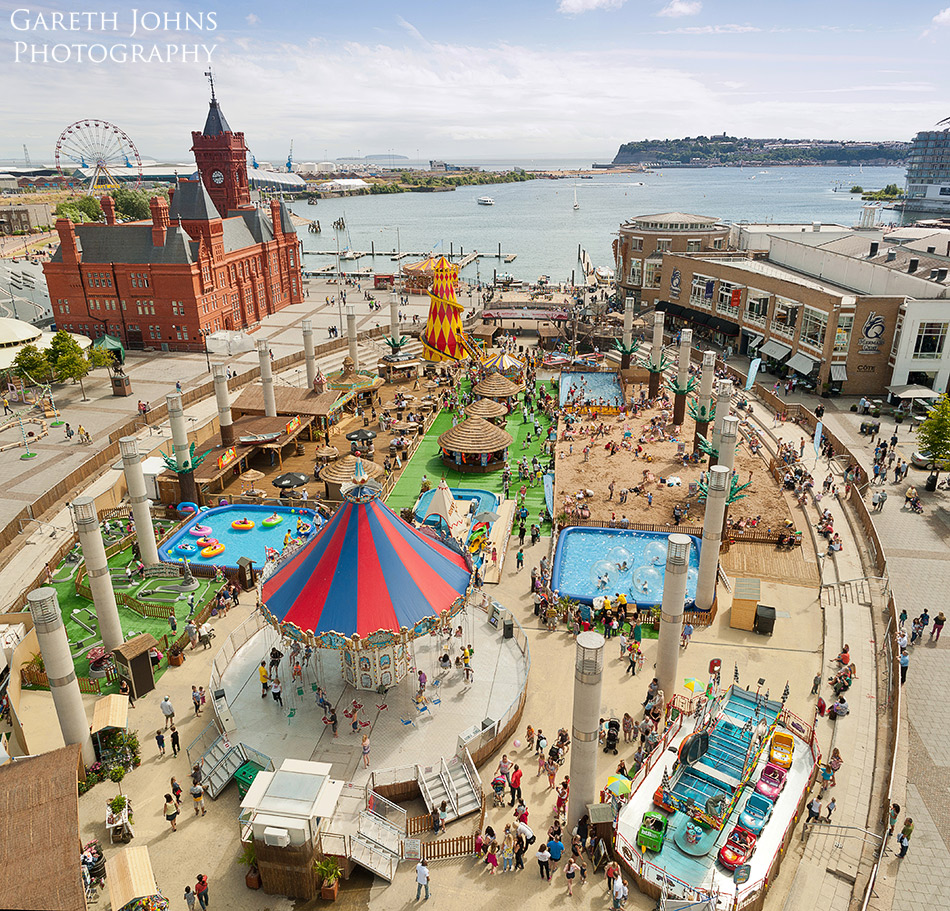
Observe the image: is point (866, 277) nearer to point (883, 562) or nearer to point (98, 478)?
point (883, 562)

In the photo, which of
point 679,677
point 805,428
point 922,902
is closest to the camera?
point 922,902

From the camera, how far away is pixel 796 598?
26219mm

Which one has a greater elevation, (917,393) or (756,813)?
(917,393)

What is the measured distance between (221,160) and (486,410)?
47901 mm

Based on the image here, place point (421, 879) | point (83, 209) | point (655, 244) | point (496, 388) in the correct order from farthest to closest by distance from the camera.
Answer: point (83, 209) < point (655, 244) < point (496, 388) < point (421, 879)

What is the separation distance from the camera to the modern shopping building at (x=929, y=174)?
421ft

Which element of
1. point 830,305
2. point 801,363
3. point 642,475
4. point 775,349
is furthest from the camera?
point 775,349

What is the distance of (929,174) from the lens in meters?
142

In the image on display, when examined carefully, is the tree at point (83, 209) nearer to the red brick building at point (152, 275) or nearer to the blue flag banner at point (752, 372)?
the red brick building at point (152, 275)

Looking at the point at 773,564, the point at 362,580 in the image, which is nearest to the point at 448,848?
the point at 362,580

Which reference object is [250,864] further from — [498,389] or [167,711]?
[498,389]

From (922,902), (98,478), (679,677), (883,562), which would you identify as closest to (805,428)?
(883,562)

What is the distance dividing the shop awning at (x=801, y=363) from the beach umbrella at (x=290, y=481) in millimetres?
34296

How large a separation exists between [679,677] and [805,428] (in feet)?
81.1
